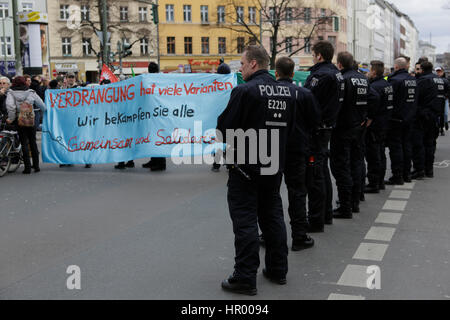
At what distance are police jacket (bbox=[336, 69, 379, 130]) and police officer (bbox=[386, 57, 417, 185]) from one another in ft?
9.13

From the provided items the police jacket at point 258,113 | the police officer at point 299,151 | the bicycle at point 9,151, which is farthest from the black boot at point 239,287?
the bicycle at point 9,151

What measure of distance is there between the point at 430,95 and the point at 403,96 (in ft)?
3.53

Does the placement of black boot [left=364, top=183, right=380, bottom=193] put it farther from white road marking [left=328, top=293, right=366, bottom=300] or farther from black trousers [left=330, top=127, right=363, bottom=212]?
white road marking [left=328, top=293, right=366, bottom=300]

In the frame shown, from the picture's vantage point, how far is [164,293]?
4.73 meters

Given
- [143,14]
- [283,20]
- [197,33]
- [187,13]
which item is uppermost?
[187,13]

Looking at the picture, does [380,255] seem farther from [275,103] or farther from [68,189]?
[68,189]

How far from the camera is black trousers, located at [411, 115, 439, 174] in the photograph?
1088 centimetres

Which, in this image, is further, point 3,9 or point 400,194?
point 3,9

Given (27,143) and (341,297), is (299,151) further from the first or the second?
(27,143)

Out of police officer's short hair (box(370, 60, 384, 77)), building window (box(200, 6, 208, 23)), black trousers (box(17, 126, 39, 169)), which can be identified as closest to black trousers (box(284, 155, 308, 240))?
police officer's short hair (box(370, 60, 384, 77))

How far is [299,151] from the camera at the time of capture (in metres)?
6.17

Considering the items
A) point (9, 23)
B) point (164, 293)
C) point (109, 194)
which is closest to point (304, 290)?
point (164, 293)

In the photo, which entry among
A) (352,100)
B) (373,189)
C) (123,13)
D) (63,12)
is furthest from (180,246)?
(123,13)

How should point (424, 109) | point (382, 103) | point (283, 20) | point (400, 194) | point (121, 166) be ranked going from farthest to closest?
1. point (283, 20)
2. point (121, 166)
3. point (424, 109)
4. point (382, 103)
5. point (400, 194)
